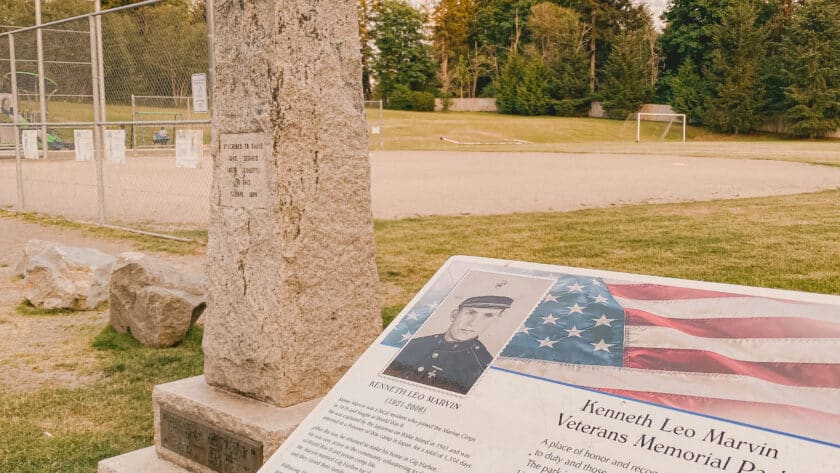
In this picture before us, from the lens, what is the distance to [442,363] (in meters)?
2.31

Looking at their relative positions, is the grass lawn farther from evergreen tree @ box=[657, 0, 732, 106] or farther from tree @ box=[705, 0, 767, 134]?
evergreen tree @ box=[657, 0, 732, 106]

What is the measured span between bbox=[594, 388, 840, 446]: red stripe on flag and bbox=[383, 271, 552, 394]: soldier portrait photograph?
460 millimetres

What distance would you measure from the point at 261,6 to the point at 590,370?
1.86 metres

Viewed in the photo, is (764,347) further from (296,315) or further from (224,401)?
(224,401)

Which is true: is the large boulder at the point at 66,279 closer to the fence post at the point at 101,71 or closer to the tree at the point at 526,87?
the fence post at the point at 101,71

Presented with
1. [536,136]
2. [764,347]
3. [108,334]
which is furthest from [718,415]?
[536,136]

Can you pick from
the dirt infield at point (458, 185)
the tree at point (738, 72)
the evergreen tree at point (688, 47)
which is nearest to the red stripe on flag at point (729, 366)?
the dirt infield at point (458, 185)

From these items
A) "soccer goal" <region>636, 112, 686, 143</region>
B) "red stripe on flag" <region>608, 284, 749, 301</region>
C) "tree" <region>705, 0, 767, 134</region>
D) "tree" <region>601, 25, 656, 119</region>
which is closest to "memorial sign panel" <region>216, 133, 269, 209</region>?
"red stripe on flag" <region>608, 284, 749, 301</region>

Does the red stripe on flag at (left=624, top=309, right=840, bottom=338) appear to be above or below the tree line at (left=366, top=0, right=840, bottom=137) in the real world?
below

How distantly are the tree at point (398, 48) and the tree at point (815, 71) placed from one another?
31.4 meters

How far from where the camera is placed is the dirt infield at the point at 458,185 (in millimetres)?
11980

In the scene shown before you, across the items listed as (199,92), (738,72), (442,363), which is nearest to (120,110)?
(199,92)

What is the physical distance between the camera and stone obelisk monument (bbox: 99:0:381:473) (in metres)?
3.04

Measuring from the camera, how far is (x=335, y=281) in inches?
129
